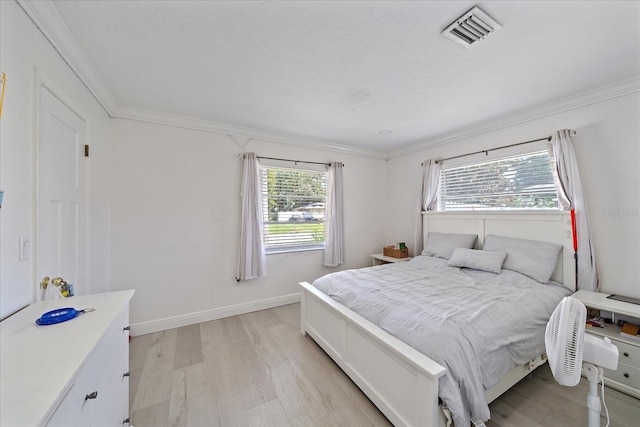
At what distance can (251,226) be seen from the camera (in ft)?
10.4

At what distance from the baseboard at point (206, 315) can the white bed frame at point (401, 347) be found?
0.92 metres

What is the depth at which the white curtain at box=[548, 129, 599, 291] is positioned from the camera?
89.3 inches

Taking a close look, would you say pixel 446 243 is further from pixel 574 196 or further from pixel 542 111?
pixel 542 111

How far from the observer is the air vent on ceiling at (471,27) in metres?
1.40

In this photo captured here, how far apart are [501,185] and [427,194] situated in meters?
0.92

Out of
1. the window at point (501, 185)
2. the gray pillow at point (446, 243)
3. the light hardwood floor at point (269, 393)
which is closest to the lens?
the light hardwood floor at point (269, 393)

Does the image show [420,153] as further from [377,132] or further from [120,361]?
[120,361]

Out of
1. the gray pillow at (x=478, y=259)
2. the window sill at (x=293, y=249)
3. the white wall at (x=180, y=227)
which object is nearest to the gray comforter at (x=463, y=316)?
the gray pillow at (x=478, y=259)

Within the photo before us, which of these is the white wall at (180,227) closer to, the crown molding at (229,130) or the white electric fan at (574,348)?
the crown molding at (229,130)

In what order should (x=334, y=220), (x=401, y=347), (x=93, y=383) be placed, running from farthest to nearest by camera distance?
(x=334, y=220)
(x=401, y=347)
(x=93, y=383)

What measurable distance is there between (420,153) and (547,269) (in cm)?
230

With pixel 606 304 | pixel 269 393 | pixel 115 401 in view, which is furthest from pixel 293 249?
pixel 606 304

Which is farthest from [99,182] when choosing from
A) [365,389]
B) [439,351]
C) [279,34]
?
[439,351]

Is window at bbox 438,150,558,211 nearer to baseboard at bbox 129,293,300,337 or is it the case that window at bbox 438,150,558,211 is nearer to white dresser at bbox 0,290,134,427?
baseboard at bbox 129,293,300,337
